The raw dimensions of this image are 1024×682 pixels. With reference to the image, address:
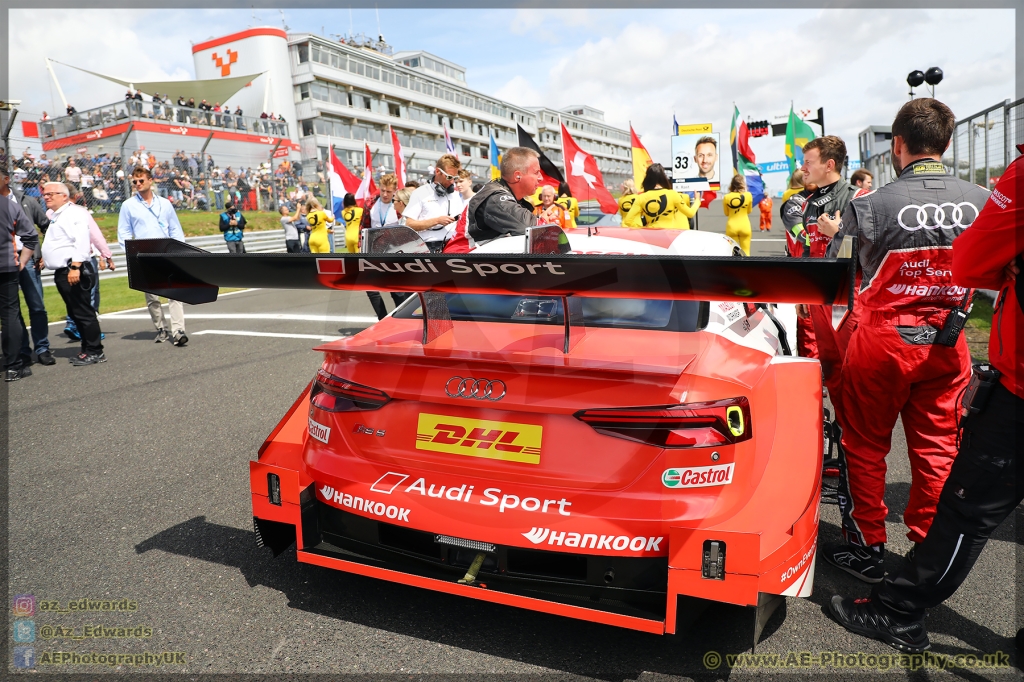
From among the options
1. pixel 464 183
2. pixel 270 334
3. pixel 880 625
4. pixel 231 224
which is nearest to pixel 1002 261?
pixel 880 625

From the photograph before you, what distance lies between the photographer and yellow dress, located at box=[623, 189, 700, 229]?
28.5 ft

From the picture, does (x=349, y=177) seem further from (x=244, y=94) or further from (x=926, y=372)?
(x=244, y=94)

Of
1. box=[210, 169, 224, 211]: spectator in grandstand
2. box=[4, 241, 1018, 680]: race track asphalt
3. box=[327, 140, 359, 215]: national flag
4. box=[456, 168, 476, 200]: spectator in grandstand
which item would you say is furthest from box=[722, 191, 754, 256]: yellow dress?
box=[210, 169, 224, 211]: spectator in grandstand

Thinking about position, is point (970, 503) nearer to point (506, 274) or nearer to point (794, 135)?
point (506, 274)

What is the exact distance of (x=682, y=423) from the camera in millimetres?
2209

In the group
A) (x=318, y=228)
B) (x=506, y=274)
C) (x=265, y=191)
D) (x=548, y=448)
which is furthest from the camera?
(x=265, y=191)

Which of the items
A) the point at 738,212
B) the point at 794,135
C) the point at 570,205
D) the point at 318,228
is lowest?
the point at 738,212

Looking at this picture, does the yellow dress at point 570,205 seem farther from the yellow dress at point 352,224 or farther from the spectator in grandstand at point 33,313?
the spectator in grandstand at point 33,313

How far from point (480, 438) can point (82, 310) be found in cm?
679

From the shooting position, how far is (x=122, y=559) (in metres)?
3.16

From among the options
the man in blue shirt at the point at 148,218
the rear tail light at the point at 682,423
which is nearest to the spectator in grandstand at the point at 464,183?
the man in blue shirt at the point at 148,218

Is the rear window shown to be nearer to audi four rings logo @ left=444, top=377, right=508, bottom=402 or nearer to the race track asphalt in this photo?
audi four rings logo @ left=444, top=377, right=508, bottom=402

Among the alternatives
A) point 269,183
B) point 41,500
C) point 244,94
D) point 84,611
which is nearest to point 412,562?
point 84,611

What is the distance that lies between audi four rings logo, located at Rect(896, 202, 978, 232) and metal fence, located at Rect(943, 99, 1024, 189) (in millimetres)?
6606
